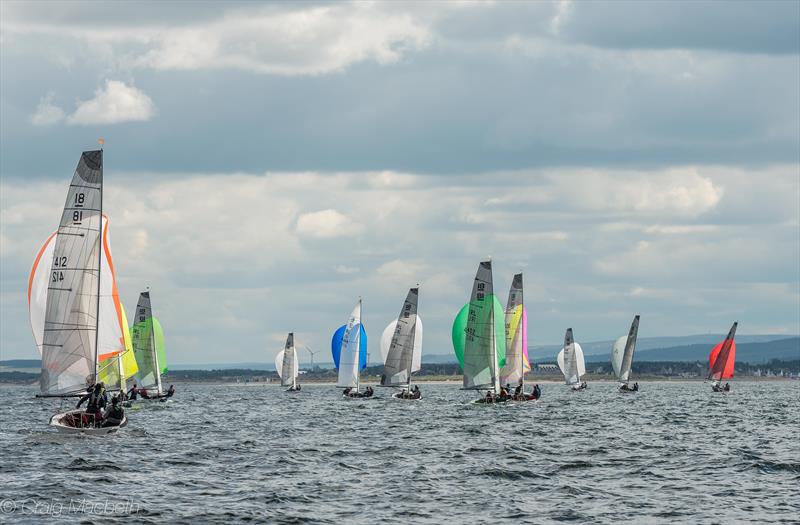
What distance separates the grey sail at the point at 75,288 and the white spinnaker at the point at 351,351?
205ft

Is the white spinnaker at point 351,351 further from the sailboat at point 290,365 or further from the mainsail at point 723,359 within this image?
the mainsail at point 723,359

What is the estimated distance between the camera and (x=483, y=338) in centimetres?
8569

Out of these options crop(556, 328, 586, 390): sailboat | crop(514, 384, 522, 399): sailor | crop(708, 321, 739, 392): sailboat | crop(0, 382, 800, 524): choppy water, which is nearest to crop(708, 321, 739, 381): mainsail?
crop(708, 321, 739, 392): sailboat

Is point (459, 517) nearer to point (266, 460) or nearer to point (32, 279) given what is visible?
point (266, 460)

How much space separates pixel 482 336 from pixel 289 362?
3105 inches

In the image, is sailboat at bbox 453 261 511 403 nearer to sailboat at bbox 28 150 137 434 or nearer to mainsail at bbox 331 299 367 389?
mainsail at bbox 331 299 367 389

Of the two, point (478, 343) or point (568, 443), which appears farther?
point (478, 343)

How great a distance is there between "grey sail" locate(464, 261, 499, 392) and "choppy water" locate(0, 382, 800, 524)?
65.2 feet

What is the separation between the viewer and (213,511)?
102 feet

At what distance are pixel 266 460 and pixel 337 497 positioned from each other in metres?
10.5

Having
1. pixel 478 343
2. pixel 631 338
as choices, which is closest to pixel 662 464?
pixel 478 343

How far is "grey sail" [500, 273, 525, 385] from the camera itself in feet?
300

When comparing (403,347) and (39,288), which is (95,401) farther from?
(403,347)

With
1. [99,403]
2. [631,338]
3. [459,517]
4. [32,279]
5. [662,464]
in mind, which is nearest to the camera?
[459,517]
